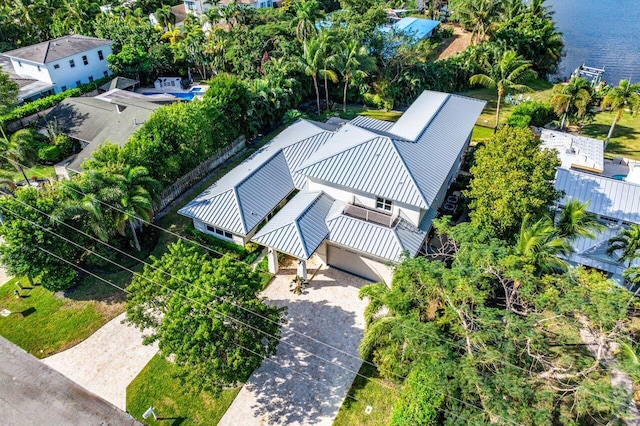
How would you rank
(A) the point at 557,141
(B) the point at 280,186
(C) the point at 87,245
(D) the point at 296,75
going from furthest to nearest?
(D) the point at 296,75 → (A) the point at 557,141 → (B) the point at 280,186 → (C) the point at 87,245

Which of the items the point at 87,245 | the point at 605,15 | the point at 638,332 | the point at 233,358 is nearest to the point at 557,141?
the point at 638,332

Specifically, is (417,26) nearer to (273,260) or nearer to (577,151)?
(577,151)

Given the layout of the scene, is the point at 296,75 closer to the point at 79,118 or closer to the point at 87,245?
the point at 79,118

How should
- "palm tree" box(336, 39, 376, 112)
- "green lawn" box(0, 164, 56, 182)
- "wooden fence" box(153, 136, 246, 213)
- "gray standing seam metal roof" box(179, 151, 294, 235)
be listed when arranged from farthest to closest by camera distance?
"palm tree" box(336, 39, 376, 112) → "green lawn" box(0, 164, 56, 182) → "wooden fence" box(153, 136, 246, 213) → "gray standing seam metal roof" box(179, 151, 294, 235)

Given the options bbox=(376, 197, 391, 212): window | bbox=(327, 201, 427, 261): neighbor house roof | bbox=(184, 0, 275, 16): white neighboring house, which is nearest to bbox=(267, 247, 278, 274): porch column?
bbox=(327, 201, 427, 261): neighbor house roof

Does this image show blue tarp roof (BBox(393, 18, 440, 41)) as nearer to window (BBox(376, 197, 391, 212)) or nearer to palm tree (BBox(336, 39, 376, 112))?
palm tree (BBox(336, 39, 376, 112))

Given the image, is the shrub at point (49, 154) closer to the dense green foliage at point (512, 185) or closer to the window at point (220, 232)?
the window at point (220, 232)
